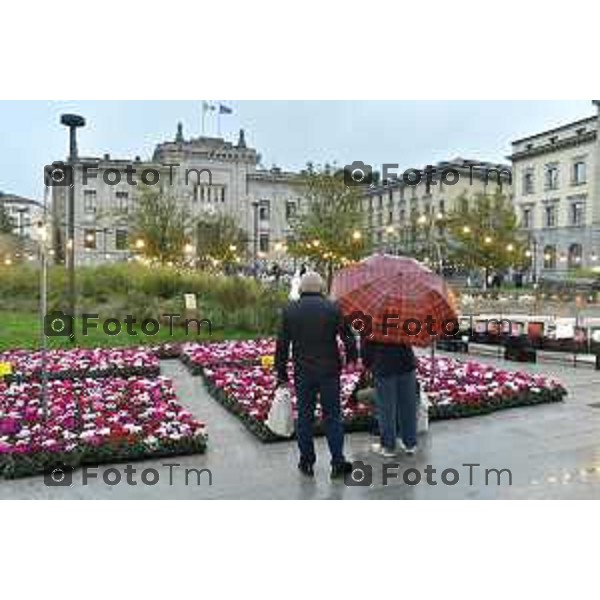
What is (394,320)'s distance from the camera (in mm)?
7137

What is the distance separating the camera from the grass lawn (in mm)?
17266

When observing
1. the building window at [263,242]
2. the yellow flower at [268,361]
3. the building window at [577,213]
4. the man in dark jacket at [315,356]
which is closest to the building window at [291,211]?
the building window at [263,242]

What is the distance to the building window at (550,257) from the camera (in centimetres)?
6681

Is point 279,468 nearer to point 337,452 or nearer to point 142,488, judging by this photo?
point 337,452

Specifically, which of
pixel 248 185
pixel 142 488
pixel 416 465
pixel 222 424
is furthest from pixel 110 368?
pixel 248 185

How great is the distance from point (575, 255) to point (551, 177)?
927 cm

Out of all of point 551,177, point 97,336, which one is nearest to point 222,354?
point 97,336

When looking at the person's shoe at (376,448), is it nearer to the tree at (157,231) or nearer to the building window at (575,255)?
the tree at (157,231)

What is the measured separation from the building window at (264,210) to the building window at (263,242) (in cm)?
233

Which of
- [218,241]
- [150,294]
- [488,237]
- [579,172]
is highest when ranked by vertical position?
[579,172]

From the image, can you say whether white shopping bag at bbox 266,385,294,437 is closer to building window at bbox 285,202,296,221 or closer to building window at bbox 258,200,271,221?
building window at bbox 285,202,296,221

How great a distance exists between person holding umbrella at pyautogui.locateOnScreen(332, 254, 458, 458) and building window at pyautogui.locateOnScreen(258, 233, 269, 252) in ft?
265

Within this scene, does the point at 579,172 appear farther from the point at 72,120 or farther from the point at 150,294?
the point at 72,120
